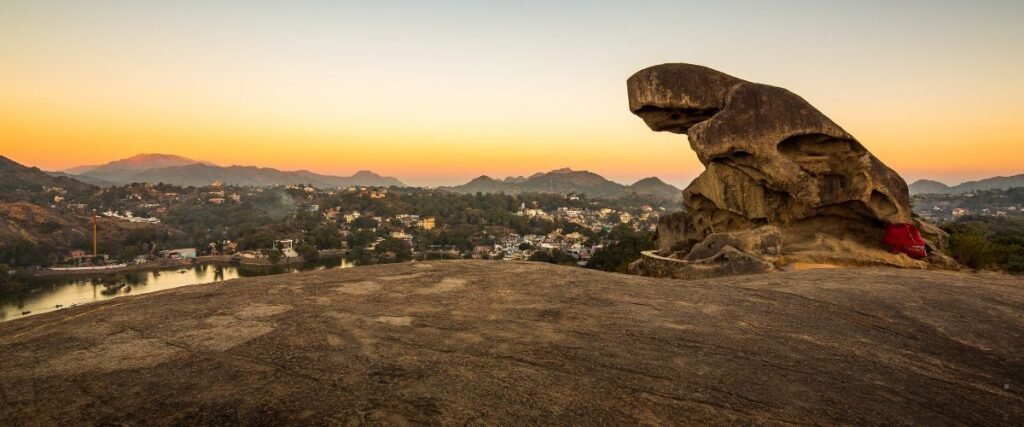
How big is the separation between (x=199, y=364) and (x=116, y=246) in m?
83.3

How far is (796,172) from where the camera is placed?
1467cm

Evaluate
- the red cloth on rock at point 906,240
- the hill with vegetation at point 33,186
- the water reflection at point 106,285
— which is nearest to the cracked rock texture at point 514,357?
the red cloth on rock at point 906,240

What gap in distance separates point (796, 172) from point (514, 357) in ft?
43.6

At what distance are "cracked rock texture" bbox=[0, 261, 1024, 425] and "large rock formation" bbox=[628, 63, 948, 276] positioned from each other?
787cm

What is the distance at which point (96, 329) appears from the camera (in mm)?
4961

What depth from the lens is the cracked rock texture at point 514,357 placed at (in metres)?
3.45

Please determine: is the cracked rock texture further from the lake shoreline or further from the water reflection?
the lake shoreline

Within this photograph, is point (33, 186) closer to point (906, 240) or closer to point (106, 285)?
point (106, 285)

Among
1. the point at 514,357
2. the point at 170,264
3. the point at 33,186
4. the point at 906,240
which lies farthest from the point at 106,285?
the point at 33,186

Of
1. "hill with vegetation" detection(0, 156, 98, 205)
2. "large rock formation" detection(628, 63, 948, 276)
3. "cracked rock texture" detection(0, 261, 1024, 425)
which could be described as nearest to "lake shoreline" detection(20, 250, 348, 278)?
"hill with vegetation" detection(0, 156, 98, 205)

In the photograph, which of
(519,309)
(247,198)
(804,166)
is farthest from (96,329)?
(247,198)

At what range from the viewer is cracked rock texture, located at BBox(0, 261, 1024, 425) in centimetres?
345

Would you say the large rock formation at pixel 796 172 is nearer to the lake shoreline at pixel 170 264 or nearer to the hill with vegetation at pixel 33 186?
the lake shoreline at pixel 170 264

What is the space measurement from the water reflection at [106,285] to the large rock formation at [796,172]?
29.6 meters
